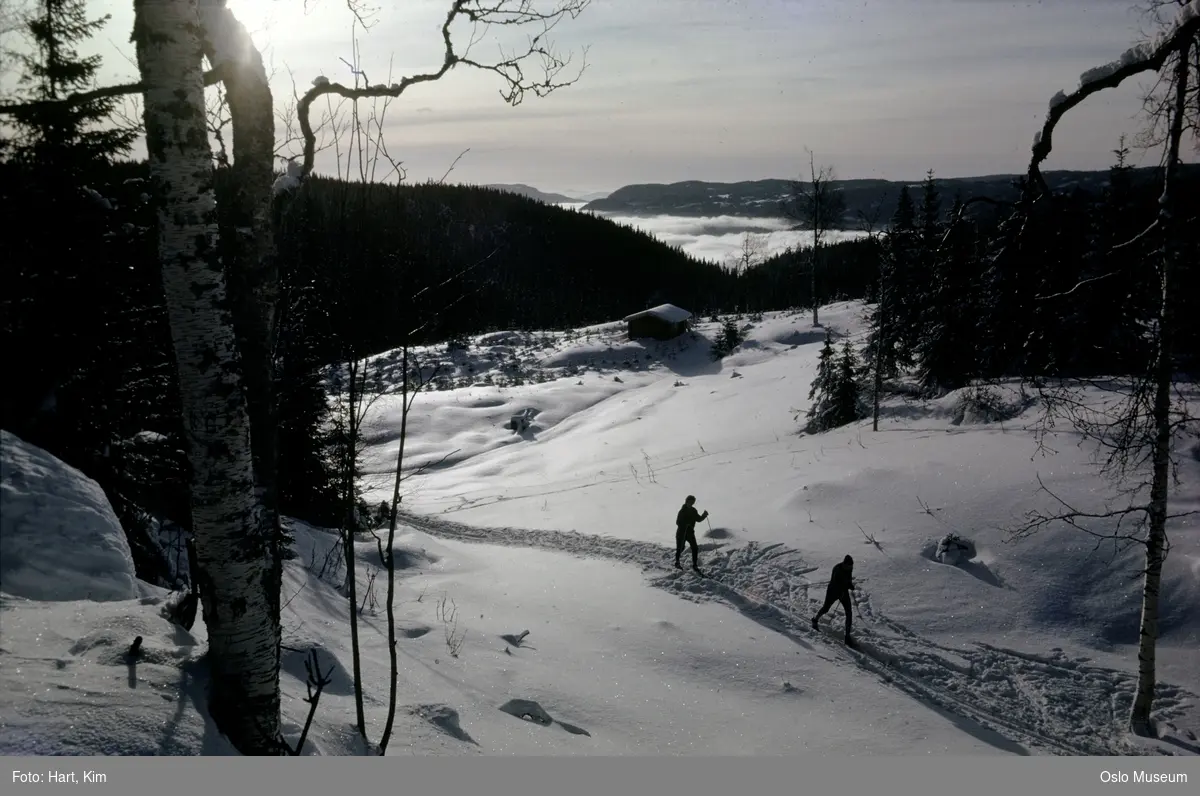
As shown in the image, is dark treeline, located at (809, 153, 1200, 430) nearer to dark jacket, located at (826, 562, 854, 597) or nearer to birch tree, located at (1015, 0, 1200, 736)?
birch tree, located at (1015, 0, 1200, 736)

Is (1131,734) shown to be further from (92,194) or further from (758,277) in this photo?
(758,277)

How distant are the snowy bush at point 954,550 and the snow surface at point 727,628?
0.34 ft

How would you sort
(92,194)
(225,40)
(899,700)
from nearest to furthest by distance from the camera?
(225,40) → (92,194) → (899,700)

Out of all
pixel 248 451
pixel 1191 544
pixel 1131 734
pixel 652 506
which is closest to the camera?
pixel 248 451

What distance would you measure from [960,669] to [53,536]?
9928mm

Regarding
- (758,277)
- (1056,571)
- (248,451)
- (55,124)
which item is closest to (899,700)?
(1056,571)

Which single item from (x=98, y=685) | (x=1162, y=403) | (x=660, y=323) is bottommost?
(x=98, y=685)

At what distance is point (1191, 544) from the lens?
32.4 feet

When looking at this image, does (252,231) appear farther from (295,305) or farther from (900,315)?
(900,315)

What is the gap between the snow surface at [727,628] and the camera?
13.3ft

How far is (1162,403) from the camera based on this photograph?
653 cm

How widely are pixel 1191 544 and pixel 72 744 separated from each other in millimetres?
13578

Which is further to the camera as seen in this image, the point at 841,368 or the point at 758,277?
the point at 758,277

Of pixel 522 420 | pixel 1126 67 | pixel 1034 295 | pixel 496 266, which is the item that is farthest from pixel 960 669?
pixel 496 266
